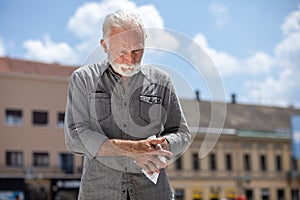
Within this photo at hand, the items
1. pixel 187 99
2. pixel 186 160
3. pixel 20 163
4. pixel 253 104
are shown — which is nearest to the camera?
pixel 187 99

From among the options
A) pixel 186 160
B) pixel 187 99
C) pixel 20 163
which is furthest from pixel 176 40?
pixel 186 160

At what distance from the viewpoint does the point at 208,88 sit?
1.66 meters

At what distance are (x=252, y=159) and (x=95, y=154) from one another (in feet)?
130

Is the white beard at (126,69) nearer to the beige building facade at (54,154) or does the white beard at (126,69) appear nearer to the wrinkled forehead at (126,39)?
the wrinkled forehead at (126,39)

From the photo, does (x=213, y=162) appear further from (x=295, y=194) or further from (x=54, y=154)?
(x=54, y=154)

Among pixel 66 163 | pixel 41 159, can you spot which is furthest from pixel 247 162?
pixel 41 159

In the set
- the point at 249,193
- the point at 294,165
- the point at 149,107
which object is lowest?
the point at 249,193

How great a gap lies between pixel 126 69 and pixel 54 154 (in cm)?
2992

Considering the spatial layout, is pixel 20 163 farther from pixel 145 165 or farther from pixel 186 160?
pixel 145 165

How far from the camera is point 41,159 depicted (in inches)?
1208

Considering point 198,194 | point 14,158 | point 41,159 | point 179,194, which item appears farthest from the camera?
point 198,194

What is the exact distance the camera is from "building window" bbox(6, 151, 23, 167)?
29.6 metres

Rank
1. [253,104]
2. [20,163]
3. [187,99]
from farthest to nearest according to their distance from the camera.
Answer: [253,104] < [20,163] < [187,99]

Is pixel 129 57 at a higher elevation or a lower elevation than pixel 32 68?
lower
